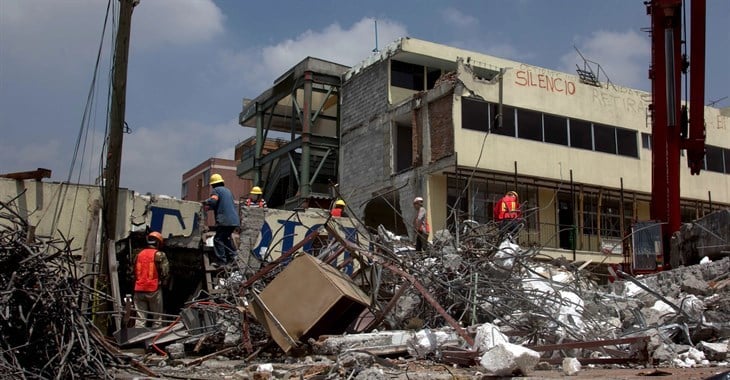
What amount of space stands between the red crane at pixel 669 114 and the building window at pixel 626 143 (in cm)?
895

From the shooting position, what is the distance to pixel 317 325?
20.9 feet

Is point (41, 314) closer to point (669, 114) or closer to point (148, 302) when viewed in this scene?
point (148, 302)

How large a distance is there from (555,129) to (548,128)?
0.91 feet

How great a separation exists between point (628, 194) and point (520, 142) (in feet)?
16.8

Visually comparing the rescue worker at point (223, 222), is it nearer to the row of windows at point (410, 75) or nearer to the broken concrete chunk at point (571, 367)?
the broken concrete chunk at point (571, 367)

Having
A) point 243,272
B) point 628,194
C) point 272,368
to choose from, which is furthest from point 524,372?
point 628,194

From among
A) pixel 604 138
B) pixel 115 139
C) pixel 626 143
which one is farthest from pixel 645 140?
pixel 115 139

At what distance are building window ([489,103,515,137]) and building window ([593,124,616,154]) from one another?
3.30 metres

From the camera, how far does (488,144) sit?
1958 centimetres

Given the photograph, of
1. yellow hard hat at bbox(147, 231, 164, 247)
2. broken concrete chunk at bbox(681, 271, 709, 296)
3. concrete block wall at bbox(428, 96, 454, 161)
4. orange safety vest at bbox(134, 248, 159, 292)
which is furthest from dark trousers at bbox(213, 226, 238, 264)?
concrete block wall at bbox(428, 96, 454, 161)

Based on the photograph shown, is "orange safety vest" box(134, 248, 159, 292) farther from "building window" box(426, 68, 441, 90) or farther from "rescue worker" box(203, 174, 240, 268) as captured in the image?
"building window" box(426, 68, 441, 90)

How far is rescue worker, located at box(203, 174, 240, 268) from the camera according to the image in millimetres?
9648

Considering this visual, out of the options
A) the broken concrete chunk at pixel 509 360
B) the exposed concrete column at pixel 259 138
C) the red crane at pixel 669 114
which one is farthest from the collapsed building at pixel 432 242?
the exposed concrete column at pixel 259 138

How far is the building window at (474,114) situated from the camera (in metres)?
19.4
